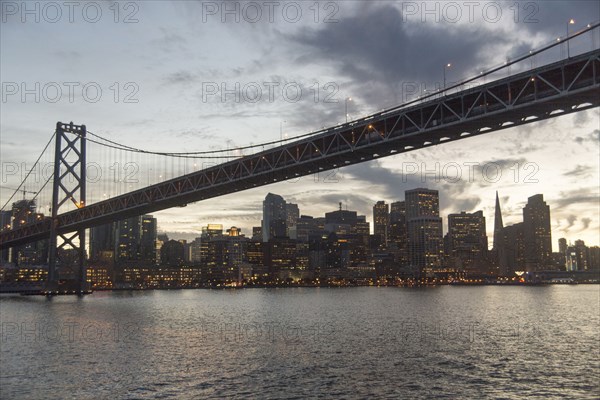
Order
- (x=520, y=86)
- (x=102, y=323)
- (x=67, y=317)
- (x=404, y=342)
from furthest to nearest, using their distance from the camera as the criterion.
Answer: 1. (x=67, y=317)
2. (x=102, y=323)
3. (x=404, y=342)
4. (x=520, y=86)

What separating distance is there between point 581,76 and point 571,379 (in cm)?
1833

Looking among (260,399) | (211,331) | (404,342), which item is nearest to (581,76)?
(404,342)

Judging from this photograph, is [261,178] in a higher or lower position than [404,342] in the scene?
higher

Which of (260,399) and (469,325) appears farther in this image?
(469,325)

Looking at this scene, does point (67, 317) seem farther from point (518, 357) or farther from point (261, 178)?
point (518, 357)

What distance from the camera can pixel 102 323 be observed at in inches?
2403

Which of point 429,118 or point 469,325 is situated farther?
point 469,325

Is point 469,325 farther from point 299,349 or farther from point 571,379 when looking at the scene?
point 571,379

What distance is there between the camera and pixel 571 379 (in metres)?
32.3

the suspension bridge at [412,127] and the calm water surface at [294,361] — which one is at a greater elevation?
the suspension bridge at [412,127]

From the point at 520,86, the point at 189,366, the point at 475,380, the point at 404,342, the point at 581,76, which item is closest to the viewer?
the point at 475,380

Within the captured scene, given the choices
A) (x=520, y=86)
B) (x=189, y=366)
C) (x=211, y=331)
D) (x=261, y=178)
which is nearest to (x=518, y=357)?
(x=520, y=86)

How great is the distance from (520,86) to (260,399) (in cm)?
2726

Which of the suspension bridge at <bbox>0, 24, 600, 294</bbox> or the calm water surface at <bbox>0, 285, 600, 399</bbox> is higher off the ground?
the suspension bridge at <bbox>0, 24, 600, 294</bbox>
